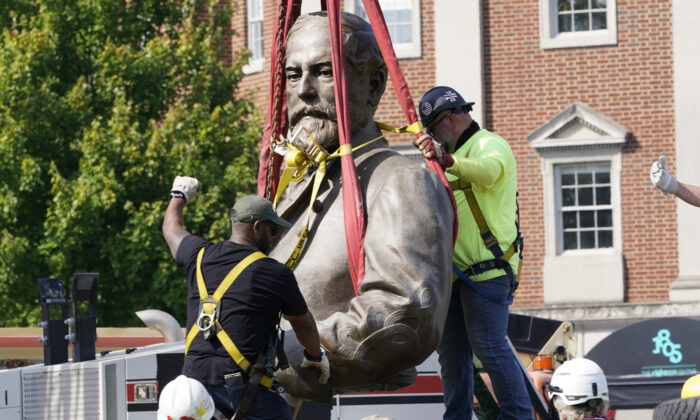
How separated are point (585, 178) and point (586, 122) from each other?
100 centimetres

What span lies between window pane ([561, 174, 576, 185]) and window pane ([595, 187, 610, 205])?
0.42 meters

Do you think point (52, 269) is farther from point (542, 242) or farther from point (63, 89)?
Result: point (542, 242)

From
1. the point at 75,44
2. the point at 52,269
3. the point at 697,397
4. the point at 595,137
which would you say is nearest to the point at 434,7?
the point at 595,137

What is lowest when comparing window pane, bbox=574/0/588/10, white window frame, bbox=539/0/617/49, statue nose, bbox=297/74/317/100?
statue nose, bbox=297/74/317/100

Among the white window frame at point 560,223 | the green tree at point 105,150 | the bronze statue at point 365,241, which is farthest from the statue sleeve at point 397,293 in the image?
the white window frame at point 560,223

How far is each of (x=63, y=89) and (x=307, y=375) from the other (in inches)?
500

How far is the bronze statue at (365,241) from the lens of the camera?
4199 mm

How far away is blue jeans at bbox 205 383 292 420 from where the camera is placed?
439cm

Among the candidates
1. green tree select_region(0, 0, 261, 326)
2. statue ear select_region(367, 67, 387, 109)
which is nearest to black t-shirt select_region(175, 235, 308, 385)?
statue ear select_region(367, 67, 387, 109)

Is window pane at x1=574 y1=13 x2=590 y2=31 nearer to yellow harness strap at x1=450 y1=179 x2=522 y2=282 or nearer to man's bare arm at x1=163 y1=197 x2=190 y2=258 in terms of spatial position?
yellow harness strap at x1=450 y1=179 x2=522 y2=282

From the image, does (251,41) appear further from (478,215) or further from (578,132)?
(478,215)

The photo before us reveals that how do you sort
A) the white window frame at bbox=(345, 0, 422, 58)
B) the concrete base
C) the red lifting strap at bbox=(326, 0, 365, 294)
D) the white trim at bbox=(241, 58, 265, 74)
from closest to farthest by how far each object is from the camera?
the red lifting strap at bbox=(326, 0, 365, 294) < the concrete base < the white window frame at bbox=(345, 0, 422, 58) < the white trim at bbox=(241, 58, 265, 74)

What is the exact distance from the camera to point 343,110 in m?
4.61

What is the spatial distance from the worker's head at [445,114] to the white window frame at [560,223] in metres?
14.9
